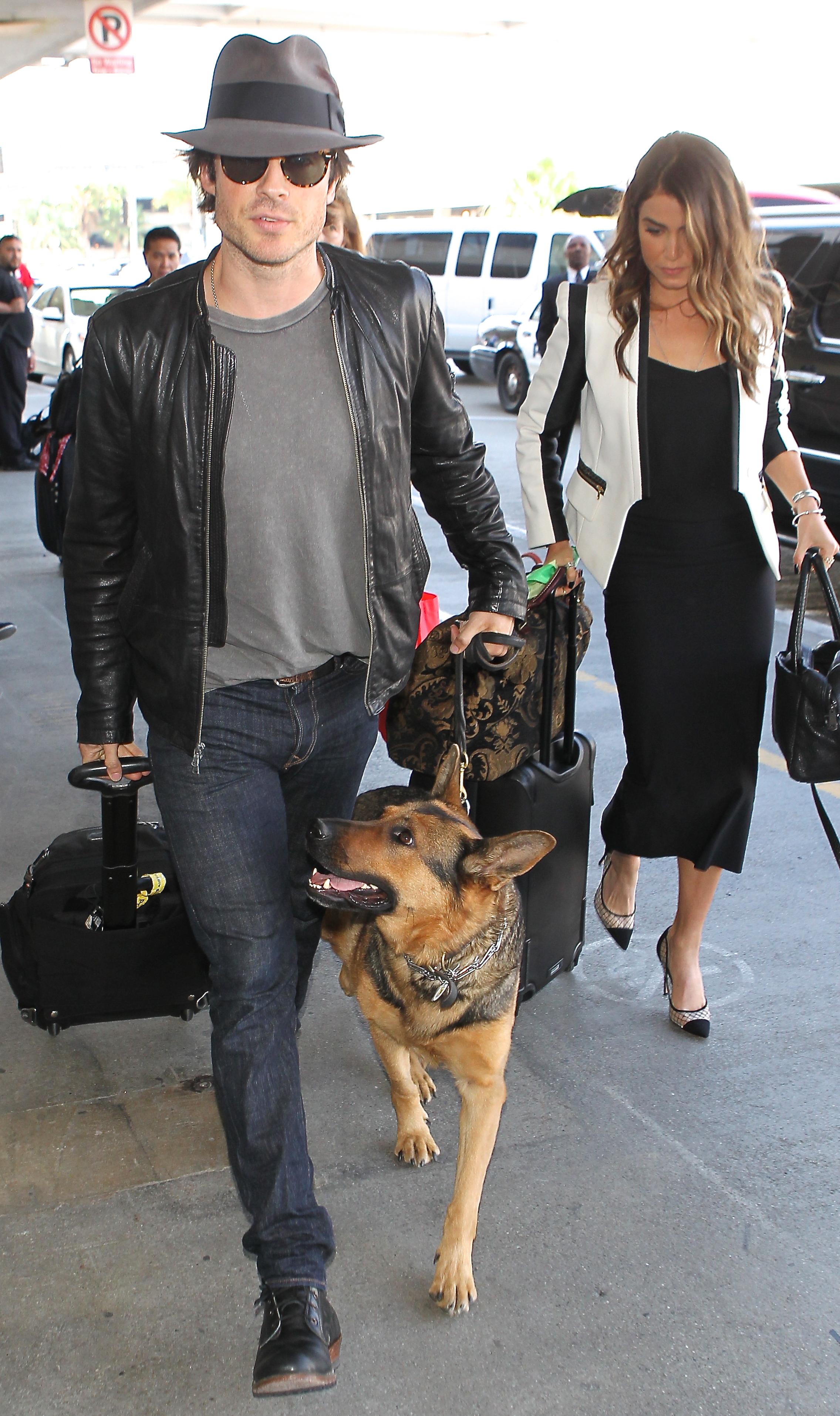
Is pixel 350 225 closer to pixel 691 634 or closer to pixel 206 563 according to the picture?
pixel 691 634

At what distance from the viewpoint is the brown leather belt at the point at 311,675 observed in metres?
2.34

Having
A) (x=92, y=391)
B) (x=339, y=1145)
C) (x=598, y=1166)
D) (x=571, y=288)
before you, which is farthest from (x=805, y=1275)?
(x=571, y=288)

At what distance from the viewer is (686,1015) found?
3451mm

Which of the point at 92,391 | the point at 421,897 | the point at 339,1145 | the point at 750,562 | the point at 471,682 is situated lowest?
the point at 339,1145

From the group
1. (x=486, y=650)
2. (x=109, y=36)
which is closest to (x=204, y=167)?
(x=486, y=650)

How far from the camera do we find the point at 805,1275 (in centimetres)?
256

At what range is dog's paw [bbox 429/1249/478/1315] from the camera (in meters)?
2.46

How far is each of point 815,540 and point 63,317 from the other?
1987 cm

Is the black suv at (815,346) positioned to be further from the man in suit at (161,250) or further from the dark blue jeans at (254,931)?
the dark blue jeans at (254,931)

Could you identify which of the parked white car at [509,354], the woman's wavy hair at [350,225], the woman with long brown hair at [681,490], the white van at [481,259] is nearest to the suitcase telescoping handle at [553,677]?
the woman with long brown hair at [681,490]

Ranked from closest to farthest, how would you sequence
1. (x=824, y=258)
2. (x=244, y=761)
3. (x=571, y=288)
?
1. (x=244, y=761)
2. (x=571, y=288)
3. (x=824, y=258)

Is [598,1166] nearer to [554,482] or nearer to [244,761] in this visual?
[244,761]

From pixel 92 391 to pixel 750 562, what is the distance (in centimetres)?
186

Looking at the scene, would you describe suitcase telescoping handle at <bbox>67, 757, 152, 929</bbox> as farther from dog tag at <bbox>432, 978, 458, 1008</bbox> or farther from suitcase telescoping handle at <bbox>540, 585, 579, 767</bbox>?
suitcase telescoping handle at <bbox>540, 585, 579, 767</bbox>
